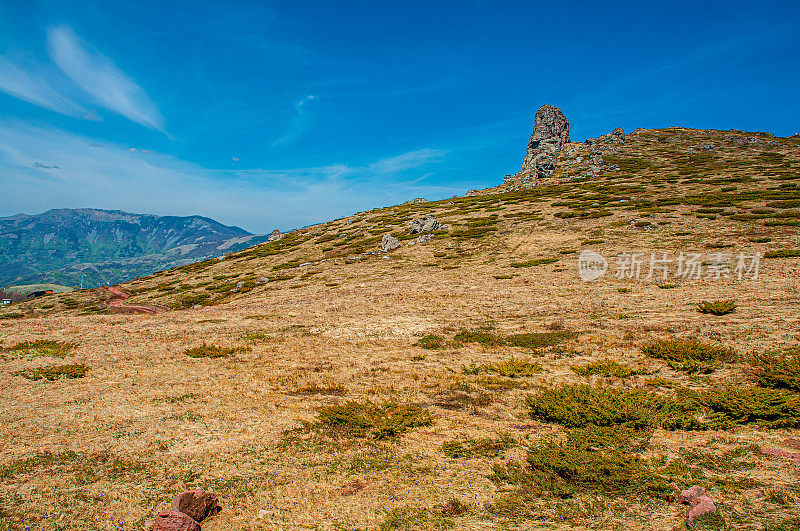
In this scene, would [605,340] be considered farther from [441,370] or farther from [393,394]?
[393,394]

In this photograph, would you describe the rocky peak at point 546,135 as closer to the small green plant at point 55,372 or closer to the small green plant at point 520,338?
the small green plant at point 520,338

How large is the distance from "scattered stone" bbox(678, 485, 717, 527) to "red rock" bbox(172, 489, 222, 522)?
29.2ft

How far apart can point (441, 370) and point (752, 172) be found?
86564 millimetres

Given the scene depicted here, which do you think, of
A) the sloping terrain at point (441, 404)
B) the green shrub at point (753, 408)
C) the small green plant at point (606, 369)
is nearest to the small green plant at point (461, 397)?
the sloping terrain at point (441, 404)

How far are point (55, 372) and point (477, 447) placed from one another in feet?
55.2

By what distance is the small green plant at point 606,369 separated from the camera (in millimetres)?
13645

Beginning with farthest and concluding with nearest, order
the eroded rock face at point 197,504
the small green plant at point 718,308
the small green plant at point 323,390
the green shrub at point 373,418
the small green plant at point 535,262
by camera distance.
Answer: the small green plant at point 535,262, the small green plant at point 718,308, the small green plant at point 323,390, the green shrub at point 373,418, the eroded rock face at point 197,504

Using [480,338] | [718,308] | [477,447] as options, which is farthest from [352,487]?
[718,308]

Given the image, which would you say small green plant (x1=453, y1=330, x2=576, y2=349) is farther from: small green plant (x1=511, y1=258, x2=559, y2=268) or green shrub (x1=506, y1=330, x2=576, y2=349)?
small green plant (x1=511, y1=258, x2=559, y2=268)

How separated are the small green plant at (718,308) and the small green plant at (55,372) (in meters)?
28.5

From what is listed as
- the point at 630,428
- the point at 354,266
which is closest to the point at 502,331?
the point at 630,428

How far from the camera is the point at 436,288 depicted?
31391 mm

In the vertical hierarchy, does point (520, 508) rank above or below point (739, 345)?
below

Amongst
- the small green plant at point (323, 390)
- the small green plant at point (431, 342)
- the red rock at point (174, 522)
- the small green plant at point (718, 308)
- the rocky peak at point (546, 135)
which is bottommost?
the red rock at point (174, 522)
